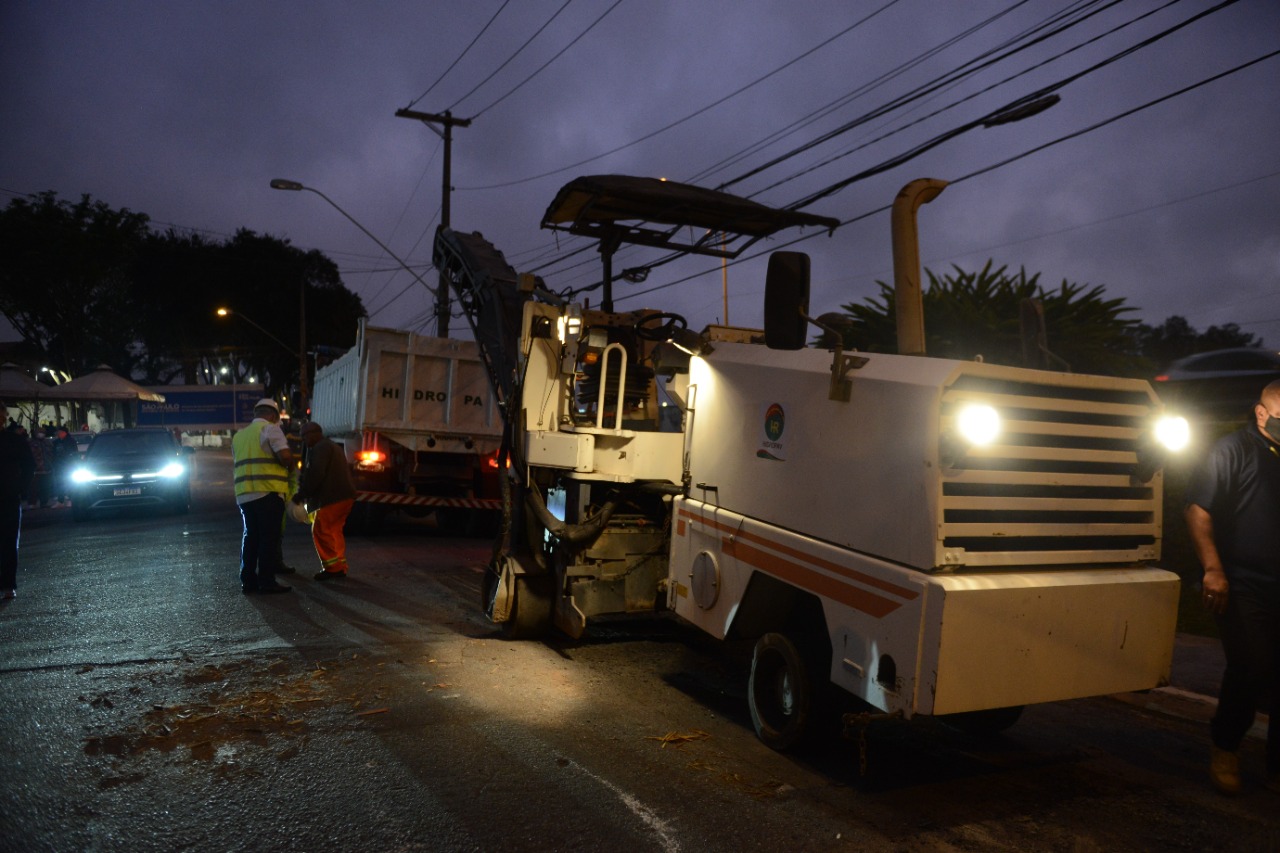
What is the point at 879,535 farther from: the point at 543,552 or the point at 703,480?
the point at 543,552

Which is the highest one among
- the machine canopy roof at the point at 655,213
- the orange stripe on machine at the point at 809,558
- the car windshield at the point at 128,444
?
the machine canopy roof at the point at 655,213

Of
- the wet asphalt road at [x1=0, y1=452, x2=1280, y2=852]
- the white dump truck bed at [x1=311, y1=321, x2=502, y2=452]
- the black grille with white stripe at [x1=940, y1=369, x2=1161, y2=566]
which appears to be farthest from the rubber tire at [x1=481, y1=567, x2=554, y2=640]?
the white dump truck bed at [x1=311, y1=321, x2=502, y2=452]

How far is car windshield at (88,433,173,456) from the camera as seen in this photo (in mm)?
14188

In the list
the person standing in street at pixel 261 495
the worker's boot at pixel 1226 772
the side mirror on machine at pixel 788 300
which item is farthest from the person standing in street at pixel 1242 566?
the person standing in street at pixel 261 495

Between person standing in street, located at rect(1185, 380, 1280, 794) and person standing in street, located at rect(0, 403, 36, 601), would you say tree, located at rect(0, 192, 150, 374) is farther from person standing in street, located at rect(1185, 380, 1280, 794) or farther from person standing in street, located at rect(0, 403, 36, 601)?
person standing in street, located at rect(1185, 380, 1280, 794)

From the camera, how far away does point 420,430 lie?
40.1 ft

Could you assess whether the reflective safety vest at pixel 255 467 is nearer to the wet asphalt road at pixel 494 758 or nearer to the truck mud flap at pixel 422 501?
the wet asphalt road at pixel 494 758

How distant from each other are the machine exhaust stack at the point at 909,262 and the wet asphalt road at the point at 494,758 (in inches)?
83.1

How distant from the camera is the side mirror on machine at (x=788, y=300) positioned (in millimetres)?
4047

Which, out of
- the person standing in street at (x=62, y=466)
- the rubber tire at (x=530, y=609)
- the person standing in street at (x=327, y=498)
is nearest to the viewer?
the rubber tire at (x=530, y=609)

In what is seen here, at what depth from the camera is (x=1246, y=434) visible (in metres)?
4.05

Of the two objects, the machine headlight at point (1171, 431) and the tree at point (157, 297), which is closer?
the machine headlight at point (1171, 431)

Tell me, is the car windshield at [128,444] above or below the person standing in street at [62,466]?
above

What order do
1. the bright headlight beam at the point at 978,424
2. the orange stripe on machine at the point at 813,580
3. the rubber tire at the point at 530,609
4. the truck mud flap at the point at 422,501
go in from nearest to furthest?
the bright headlight beam at the point at 978,424 → the orange stripe on machine at the point at 813,580 → the rubber tire at the point at 530,609 → the truck mud flap at the point at 422,501
